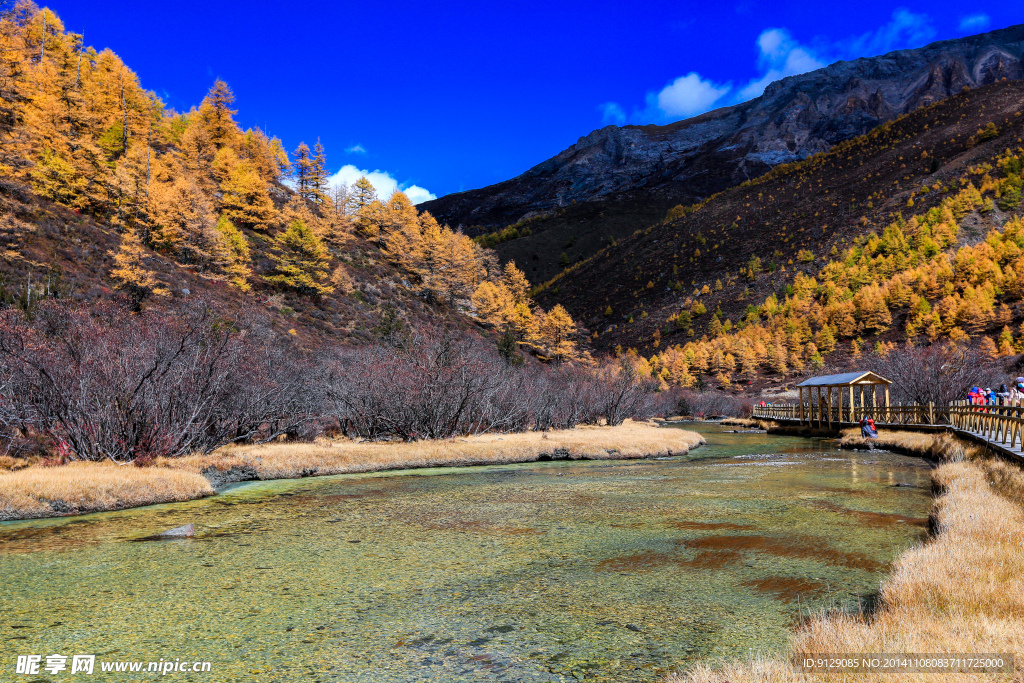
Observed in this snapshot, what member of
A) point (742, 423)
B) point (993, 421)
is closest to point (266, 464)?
point (993, 421)

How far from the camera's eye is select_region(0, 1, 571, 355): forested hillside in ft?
126

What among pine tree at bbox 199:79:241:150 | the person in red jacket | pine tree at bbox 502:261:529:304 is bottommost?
the person in red jacket

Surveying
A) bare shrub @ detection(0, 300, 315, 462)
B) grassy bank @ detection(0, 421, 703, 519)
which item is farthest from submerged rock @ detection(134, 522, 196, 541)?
bare shrub @ detection(0, 300, 315, 462)

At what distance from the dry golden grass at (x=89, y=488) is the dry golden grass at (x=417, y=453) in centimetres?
201

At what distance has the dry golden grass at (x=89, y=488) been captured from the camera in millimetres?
12633

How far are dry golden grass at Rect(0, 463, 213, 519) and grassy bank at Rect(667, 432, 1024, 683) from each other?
13.9 m

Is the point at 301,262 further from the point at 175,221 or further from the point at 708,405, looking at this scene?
the point at 708,405

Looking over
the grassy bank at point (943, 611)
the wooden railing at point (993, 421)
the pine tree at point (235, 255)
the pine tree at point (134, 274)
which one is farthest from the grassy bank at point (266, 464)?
the pine tree at point (235, 255)

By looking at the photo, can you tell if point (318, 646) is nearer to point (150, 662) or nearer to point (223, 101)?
point (150, 662)

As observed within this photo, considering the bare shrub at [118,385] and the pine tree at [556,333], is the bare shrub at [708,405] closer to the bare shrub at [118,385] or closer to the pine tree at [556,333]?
the pine tree at [556,333]

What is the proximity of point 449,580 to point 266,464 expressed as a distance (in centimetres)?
1386

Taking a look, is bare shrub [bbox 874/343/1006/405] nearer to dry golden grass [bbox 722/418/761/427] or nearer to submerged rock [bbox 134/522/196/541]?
dry golden grass [bbox 722/418/761/427]

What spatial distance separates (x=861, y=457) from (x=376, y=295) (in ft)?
152

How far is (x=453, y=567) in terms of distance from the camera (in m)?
8.85
